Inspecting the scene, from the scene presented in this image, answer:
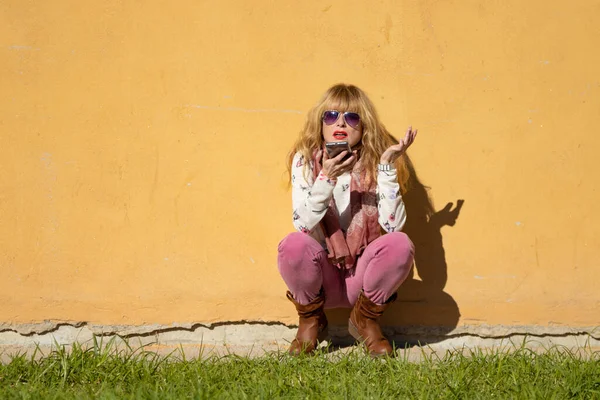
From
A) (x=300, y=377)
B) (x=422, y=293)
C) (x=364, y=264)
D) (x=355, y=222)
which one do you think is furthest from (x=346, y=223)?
(x=300, y=377)

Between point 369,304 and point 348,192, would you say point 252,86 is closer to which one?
point 348,192

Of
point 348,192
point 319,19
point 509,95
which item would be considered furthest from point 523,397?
point 319,19

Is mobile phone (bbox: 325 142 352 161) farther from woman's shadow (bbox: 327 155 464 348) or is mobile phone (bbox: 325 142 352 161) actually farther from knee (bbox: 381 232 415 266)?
woman's shadow (bbox: 327 155 464 348)

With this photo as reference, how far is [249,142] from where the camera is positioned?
3186 mm

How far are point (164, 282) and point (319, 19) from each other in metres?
1.46

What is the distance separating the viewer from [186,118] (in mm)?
3168

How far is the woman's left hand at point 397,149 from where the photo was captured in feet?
9.16

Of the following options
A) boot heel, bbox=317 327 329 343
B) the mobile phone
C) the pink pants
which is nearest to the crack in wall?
boot heel, bbox=317 327 329 343

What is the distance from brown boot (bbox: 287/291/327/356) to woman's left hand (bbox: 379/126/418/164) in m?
0.66

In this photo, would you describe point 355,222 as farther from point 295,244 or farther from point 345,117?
point 345,117

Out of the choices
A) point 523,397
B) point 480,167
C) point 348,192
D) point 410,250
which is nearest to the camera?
point 523,397

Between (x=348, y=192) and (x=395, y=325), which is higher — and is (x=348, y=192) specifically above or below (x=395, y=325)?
above

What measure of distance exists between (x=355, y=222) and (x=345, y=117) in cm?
47

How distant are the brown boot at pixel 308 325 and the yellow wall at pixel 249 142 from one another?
0.26m
